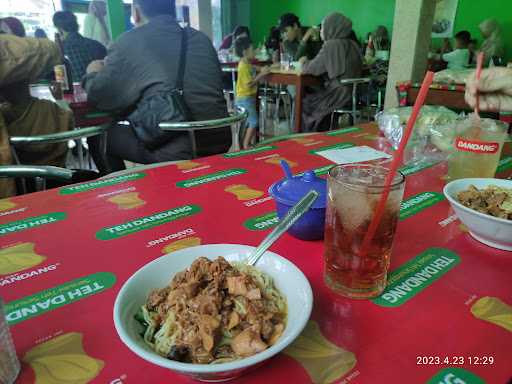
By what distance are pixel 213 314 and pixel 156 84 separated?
6.08ft

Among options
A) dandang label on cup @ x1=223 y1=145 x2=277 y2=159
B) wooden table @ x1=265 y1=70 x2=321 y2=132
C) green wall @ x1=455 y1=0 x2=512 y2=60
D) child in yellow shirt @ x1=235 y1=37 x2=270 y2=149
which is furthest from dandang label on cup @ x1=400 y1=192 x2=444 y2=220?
green wall @ x1=455 y1=0 x2=512 y2=60

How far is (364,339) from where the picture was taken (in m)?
0.55

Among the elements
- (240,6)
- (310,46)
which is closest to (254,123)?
(310,46)

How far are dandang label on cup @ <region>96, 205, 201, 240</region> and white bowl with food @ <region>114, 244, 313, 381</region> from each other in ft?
0.90

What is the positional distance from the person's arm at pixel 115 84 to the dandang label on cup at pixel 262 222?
5.10 feet

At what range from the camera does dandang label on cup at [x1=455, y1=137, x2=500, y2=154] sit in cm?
106

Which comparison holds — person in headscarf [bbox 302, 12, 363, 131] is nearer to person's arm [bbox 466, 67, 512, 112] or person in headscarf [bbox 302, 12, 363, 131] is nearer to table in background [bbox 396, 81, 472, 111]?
table in background [bbox 396, 81, 472, 111]

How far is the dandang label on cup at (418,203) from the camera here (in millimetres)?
958

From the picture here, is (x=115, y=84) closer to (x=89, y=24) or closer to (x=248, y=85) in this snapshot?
(x=248, y=85)

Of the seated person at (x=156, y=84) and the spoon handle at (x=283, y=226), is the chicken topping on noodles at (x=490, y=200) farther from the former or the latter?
the seated person at (x=156, y=84)

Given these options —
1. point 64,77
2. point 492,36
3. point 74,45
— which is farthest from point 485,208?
point 492,36

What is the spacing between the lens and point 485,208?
0.81 meters

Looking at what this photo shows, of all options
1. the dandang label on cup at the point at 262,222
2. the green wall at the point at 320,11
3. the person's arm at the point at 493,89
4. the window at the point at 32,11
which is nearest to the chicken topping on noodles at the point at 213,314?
the dandang label on cup at the point at 262,222

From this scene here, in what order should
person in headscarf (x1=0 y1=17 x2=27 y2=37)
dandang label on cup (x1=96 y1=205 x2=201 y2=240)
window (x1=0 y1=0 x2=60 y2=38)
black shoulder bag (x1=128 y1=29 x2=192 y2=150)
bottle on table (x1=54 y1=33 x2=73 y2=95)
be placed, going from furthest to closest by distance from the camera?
window (x1=0 y1=0 x2=60 y2=38) < person in headscarf (x1=0 y1=17 x2=27 y2=37) < bottle on table (x1=54 y1=33 x2=73 y2=95) < black shoulder bag (x1=128 y1=29 x2=192 y2=150) < dandang label on cup (x1=96 y1=205 x2=201 y2=240)
